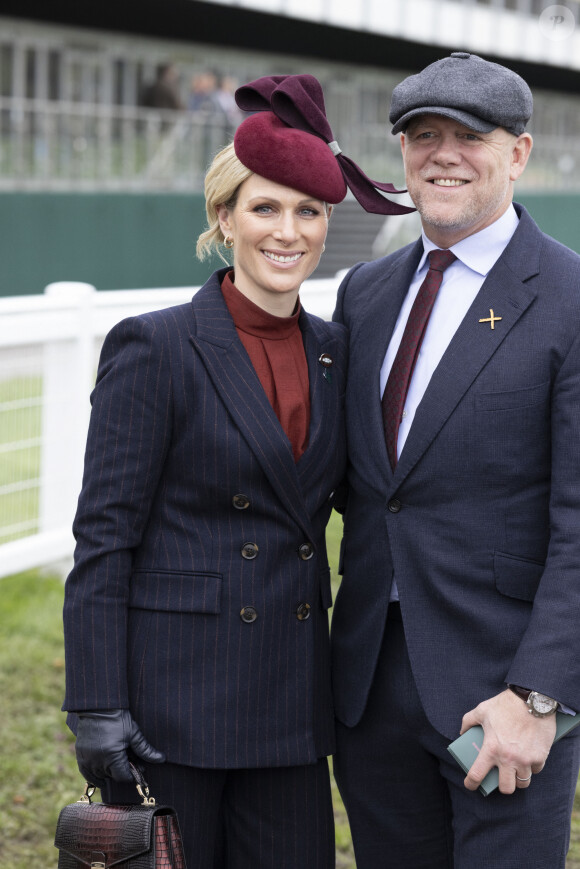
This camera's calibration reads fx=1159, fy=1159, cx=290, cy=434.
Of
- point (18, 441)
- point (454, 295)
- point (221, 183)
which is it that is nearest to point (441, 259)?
point (454, 295)

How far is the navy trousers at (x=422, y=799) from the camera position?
2.82 metres

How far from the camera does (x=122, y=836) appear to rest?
104 inches

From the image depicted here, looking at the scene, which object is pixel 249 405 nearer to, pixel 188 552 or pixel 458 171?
pixel 188 552

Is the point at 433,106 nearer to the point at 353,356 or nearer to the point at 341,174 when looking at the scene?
the point at 341,174

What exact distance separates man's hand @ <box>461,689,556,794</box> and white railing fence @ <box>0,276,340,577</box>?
12.3 ft

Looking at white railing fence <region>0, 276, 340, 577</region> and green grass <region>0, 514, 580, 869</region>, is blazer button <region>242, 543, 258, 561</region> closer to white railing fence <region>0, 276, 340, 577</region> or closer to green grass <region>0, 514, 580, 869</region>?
green grass <region>0, 514, 580, 869</region>

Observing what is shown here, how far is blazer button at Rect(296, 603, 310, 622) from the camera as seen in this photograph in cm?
294

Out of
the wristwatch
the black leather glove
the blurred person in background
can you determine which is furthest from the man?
the blurred person in background

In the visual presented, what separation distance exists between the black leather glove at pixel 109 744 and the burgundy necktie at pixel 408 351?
3.02ft

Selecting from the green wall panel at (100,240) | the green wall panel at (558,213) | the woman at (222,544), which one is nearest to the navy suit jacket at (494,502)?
the woman at (222,544)

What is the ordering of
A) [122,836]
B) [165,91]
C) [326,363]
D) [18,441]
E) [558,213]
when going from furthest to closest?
1. [558,213]
2. [165,91]
3. [18,441]
4. [326,363]
5. [122,836]

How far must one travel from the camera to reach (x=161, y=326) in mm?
2869

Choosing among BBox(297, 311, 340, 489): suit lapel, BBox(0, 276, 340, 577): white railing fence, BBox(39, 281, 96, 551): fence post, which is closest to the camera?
BBox(297, 311, 340, 489): suit lapel

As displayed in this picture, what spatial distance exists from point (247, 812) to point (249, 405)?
1036 mm
